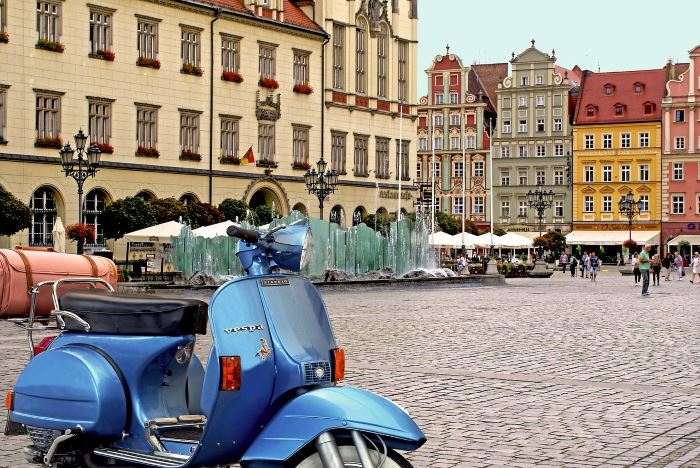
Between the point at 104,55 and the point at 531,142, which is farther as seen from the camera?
the point at 531,142

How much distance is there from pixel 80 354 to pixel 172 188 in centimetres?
4378

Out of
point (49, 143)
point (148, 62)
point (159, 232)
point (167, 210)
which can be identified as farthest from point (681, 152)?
point (49, 143)

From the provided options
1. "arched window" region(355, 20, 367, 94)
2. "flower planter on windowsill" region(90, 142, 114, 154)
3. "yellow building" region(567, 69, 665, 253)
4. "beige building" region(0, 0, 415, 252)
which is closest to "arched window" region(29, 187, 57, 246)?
"beige building" region(0, 0, 415, 252)

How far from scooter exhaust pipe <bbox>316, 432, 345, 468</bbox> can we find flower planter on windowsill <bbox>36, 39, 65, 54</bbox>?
1621 inches

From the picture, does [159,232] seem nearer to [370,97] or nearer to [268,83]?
[268,83]

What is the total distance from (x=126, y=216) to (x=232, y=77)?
35.5 ft

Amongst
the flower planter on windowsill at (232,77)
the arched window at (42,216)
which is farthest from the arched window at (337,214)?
the arched window at (42,216)

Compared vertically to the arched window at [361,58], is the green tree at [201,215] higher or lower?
lower

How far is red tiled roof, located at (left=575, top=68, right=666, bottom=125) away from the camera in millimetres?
92188

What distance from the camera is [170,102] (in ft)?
164

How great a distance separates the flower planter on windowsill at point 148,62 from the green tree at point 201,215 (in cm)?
568

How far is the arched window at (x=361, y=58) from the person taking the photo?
60.7 metres

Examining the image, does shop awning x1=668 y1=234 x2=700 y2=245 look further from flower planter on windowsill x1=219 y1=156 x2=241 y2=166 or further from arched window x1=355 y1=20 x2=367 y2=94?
flower planter on windowsill x1=219 y1=156 x2=241 y2=166

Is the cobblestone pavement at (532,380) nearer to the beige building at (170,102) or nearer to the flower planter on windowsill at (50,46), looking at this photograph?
the beige building at (170,102)
